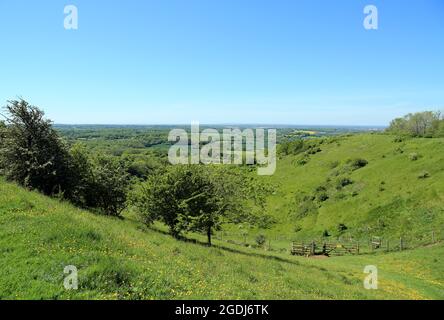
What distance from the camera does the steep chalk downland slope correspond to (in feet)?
156

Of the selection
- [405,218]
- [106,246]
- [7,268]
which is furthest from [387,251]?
[7,268]

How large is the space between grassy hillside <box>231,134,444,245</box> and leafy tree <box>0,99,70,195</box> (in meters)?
37.7

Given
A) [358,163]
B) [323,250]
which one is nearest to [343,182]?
[358,163]

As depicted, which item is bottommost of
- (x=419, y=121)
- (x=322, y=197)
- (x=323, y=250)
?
(x=323, y=250)

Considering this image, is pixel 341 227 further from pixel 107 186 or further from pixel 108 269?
pixel 108 269

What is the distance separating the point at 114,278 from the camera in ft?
36.6

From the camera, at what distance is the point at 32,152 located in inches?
1045

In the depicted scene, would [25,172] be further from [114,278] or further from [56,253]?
[114,278]

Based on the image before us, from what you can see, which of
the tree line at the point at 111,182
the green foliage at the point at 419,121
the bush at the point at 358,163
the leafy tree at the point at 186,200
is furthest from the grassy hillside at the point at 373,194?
the green foliage at the point at 419,121

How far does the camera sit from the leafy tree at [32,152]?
26531 mm

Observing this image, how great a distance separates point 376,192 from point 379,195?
5.08 feet

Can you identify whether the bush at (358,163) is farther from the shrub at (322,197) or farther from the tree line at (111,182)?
the tree line at (111,182)

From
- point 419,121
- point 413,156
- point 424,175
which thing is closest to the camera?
point 424,175
